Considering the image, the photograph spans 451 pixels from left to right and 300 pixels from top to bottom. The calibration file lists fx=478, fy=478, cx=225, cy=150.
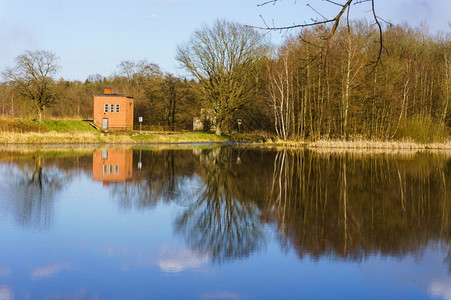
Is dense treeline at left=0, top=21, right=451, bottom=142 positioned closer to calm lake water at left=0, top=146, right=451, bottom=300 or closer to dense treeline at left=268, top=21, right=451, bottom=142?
dense treeline at left=268, top=21, right=451, bottom=142

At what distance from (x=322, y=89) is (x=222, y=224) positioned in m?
36.9

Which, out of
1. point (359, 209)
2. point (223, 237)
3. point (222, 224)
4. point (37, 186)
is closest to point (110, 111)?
Answer: point (37, 186)

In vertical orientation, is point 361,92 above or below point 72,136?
above

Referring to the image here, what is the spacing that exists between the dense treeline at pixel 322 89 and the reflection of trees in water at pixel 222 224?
59.4 ft

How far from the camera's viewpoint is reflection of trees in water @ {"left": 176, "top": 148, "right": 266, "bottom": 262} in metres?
9.97

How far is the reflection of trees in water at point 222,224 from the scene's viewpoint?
32.7 ft

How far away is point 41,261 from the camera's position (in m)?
8.82

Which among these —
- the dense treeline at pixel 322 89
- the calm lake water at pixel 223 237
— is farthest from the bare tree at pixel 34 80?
the calm lake water at pixel 223 237

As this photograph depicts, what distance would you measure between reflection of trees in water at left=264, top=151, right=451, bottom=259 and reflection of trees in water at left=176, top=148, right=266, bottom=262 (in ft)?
2.17

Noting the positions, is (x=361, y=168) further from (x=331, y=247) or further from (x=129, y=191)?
(x=331, y=247)

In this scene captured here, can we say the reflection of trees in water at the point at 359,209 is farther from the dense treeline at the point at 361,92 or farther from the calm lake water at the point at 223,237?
the dense treeline at the point at 361,92

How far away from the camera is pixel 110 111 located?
6069 centimetres

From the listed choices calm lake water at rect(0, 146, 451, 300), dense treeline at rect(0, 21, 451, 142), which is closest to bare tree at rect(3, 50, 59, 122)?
dense treeline at rect(0, 21, 451, 142)

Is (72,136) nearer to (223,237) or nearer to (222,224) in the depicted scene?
(222,224)
